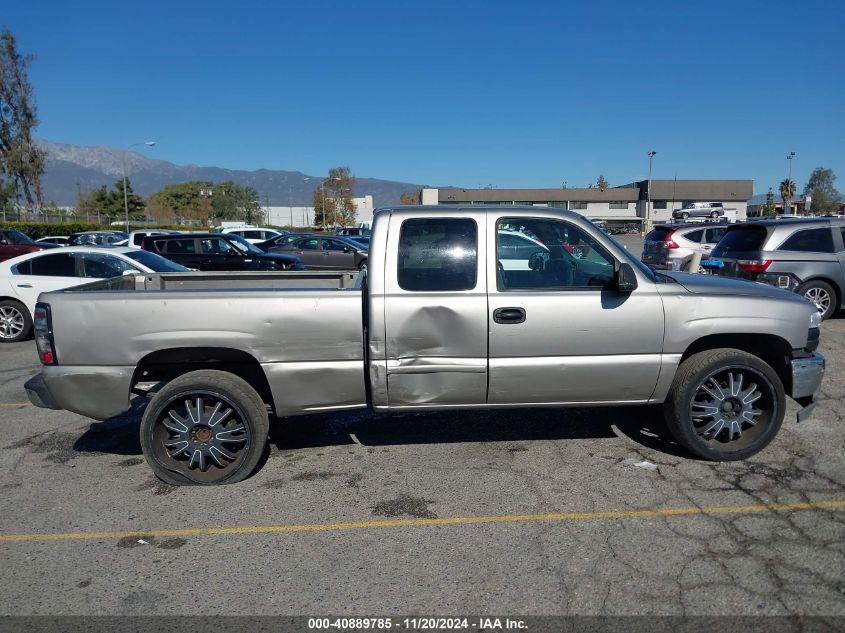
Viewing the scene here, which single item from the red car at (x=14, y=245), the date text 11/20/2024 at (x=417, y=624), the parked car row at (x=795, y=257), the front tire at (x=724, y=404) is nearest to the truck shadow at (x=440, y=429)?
the front tire at (x=724, y=404)

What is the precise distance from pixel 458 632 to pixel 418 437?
246cm

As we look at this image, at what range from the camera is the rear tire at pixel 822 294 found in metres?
9.83

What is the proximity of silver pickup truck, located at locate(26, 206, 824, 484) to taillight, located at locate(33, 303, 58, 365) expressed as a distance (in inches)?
0.4

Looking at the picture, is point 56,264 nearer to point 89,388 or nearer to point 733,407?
point 89,388

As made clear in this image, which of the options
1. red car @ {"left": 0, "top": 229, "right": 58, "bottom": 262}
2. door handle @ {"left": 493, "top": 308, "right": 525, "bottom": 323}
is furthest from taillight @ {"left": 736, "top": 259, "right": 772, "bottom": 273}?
red car @ {"left": 0, "top": 229, "right": 58, "bottom": 262}

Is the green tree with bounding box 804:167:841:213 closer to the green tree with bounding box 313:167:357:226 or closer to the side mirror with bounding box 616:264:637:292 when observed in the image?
the green tree with bounding box 313:167:357:226

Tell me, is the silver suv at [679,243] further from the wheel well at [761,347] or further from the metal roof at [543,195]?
the metal roof at [543,195]

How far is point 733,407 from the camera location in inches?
181

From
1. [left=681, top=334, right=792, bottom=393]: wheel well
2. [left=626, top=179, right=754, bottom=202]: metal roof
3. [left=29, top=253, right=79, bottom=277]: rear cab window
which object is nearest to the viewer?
[left=681, top=334, right=792, bottom=393]: wheel well

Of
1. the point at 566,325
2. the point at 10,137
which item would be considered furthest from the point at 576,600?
the point at 10,137

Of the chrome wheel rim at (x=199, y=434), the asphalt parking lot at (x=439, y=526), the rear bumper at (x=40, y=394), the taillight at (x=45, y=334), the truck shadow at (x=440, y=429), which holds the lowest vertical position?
the asphalt parking lot at (x=439, y=526)

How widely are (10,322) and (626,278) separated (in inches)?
386

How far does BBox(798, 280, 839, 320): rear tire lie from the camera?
32.2 ft

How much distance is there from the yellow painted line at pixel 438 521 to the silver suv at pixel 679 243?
36.3ft
